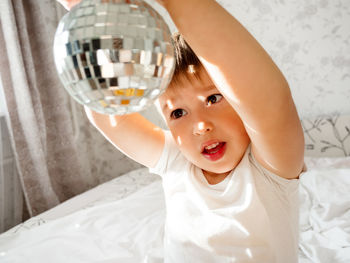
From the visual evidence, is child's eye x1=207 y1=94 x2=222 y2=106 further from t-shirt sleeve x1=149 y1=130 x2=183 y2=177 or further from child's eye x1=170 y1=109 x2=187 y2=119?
t-shirt sleeve x1=149 y1=130 x2=183 y2=177

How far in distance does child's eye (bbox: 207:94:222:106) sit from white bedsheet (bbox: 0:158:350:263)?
527 millimetres

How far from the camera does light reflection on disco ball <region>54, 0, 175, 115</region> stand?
8.5 inches

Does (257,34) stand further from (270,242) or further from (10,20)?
(270,242)

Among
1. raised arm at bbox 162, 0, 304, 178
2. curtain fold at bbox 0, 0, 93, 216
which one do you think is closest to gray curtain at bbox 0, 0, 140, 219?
curtain fold at bbox 0, 0, 93, 216

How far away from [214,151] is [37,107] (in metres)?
1.74

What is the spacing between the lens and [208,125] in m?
0.59

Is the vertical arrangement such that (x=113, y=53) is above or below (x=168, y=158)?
above

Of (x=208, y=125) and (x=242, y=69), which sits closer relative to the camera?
(x=242, y=69)

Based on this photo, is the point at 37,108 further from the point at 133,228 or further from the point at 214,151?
the point at 214,151

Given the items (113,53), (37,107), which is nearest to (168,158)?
(113,53)

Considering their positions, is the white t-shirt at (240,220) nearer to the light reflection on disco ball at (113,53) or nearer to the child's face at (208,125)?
the child's face at (208,125)

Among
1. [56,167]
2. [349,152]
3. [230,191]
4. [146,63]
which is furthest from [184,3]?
[56,167]

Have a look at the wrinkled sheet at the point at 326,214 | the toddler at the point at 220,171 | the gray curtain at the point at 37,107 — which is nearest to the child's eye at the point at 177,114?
the toddler at the point at 220,171

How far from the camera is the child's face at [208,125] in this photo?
23.4 inches
